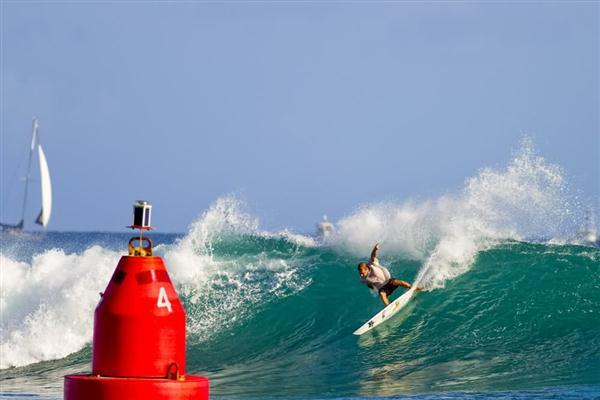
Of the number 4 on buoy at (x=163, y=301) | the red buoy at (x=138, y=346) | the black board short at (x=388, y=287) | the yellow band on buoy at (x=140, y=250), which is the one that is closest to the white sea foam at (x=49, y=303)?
the black board short at (x=388, y=287)

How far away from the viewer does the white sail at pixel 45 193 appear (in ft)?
277

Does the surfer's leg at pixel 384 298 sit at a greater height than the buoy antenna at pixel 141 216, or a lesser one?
lesser

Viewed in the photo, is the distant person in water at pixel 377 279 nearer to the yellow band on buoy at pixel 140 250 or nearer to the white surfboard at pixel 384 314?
the white surfboard at pixel 384 314

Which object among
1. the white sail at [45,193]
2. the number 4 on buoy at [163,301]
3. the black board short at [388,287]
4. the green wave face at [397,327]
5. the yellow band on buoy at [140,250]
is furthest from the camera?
the white sail at [45,193]

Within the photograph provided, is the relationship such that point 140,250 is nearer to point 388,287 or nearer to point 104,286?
point 388,287

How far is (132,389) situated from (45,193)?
83107 mm

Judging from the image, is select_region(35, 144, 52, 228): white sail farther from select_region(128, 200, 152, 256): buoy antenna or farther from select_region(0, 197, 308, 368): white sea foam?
select_region(128, 200, 152, 256): buoy antenna

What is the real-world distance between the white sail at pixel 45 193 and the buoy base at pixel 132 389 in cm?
8093

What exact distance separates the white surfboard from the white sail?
2816 inches

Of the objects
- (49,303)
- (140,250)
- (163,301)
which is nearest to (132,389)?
(163,301)

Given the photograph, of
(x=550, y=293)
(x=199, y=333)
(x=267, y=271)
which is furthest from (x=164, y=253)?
→ (x=550, y=293)

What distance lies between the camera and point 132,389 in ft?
18.2

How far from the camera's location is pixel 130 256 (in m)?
5.92

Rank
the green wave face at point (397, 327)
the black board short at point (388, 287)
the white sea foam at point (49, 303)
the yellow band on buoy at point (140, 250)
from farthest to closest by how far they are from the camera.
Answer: the white sea foam at point (49, 303)
the black board short at point (388, 287)
the green wave face at point (397, 327)
the yellow band on buoy at point (140, 250)
